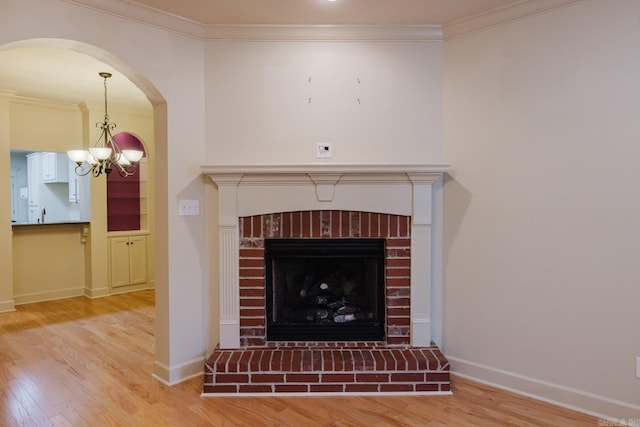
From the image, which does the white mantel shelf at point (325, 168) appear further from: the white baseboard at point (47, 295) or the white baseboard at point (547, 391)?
the white baseboard at point (47, 295)

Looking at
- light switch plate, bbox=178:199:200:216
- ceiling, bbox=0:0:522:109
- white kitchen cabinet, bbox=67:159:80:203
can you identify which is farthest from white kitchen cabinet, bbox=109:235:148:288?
light switch plate, bbox=178:199:200:216

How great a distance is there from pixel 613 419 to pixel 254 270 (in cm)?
239

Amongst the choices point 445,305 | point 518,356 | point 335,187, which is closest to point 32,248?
point 335,187

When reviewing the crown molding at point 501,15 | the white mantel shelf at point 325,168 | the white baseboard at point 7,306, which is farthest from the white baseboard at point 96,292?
the crown molding at point 501,15

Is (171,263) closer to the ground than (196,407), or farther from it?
farther from it

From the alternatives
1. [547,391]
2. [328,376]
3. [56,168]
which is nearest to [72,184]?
[56,168]

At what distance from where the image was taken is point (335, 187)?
2744 mm

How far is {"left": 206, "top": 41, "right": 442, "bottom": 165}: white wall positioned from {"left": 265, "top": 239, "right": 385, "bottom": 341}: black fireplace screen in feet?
A: 2.20

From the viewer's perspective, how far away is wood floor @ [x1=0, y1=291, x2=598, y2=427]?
7.21 feet

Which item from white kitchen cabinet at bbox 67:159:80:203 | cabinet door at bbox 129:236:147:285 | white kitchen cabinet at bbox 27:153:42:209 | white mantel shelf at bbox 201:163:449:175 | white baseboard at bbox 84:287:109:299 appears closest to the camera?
white mantel shelf at bbox 201:163:449:175

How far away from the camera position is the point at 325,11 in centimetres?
255

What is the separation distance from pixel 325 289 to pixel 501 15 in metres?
2.34

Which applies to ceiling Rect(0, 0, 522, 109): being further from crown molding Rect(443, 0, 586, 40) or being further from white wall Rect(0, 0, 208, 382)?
white wall Rect(0, 0, 208, 382)

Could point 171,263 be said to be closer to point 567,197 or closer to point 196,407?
point 196,407
